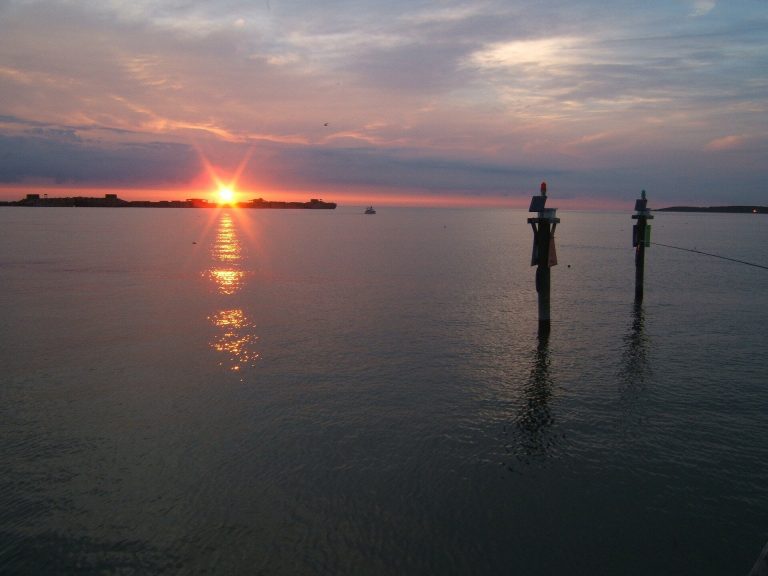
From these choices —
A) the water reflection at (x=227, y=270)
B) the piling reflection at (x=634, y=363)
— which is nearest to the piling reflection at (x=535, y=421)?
the piling reflection at (x=634, y=363)

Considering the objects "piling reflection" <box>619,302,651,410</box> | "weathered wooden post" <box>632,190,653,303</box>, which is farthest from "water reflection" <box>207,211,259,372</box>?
"weathered wooden post" <box>632,190,653,303</box>

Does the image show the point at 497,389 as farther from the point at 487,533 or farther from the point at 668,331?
the point at 668,331

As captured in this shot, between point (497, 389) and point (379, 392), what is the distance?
11.6 ft

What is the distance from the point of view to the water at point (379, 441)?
937 centimetres

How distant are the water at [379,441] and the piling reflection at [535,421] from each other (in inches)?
2.8

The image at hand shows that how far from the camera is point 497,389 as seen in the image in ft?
56.6

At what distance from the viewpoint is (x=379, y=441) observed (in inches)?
524

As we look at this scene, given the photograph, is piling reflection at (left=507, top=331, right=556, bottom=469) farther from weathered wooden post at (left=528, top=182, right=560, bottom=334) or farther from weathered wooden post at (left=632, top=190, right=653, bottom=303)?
weathered wooden post at (left=632, top=190, right=653, bottom=303)

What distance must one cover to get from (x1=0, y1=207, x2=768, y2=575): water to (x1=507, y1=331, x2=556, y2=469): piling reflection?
7cm

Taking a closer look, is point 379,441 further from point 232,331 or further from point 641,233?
point 641,233

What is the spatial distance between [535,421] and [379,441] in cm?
415

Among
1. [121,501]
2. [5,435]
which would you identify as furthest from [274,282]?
[121,501]

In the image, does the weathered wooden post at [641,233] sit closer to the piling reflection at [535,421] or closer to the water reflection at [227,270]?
the piling reflection at [535,421]

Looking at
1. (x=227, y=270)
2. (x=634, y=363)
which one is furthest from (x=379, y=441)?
(x=227, y=270)
